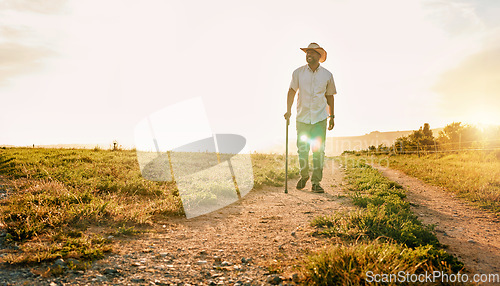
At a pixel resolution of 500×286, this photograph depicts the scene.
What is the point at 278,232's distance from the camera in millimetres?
4219

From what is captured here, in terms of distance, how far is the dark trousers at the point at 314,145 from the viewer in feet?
24.1

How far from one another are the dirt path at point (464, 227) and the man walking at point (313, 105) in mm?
2511

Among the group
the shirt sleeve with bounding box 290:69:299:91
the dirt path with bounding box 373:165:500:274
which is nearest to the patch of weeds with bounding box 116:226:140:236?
the dirt path with bounding box 373:165:500:274

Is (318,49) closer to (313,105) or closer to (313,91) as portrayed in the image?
(313,91)

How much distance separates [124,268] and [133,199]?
3.36 meters

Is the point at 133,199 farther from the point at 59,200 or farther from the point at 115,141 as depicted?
the point at 115,141

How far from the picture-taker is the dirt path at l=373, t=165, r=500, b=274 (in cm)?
323

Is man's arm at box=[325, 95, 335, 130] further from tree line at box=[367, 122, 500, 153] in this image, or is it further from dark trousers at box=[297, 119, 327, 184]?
tree line at box=[367, 122, 500, 153]

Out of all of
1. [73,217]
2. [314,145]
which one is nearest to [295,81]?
[314,145]

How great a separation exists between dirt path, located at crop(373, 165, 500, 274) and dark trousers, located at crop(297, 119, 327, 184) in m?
2.31

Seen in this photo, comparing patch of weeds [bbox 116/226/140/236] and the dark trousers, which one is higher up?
the dark trousers

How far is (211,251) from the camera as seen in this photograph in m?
3.54

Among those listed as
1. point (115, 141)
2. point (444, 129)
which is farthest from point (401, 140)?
point (115, 141)

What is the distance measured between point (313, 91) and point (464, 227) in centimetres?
420
